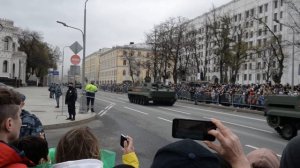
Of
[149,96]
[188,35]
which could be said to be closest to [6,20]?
[188,35]

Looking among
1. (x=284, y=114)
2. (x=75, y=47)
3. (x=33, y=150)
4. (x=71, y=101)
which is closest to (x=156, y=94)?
(x=75, y=47)

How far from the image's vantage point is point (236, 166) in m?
2.23

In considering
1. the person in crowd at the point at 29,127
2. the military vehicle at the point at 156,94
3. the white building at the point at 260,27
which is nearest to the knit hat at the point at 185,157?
the person in crowd at the point at 29,127

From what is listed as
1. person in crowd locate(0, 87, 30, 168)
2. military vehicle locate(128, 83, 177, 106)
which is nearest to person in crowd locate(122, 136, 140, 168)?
person in crowd locate(0, 87, 30, 168)

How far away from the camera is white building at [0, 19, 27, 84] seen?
80819 mm

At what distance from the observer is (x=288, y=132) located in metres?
15.6

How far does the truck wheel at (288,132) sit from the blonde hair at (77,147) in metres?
13.4

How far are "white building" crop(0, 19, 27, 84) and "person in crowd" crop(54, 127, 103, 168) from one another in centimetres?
7708

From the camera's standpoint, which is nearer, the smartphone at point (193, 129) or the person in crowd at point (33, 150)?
the smartphone at point (193, 129)

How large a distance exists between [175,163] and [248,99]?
30.0 meters

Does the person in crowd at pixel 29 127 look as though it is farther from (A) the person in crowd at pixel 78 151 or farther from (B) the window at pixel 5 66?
(B) the window at pixel 5 66

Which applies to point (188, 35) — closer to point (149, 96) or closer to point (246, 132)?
point (149, 96)

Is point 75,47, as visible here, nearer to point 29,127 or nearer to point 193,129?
point 29,127

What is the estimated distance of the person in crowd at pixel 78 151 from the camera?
2877 millimetres
